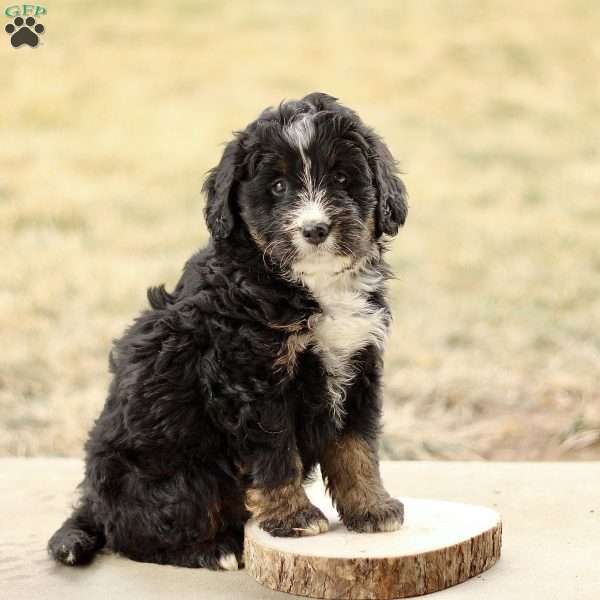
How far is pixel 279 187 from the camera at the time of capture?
13.1 feet

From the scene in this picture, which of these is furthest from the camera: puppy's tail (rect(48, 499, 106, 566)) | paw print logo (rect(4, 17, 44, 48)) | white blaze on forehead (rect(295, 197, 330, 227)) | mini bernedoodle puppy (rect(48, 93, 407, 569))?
paw print logo (rect(4, 17, 44, 48))

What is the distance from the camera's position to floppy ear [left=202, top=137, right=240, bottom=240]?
4055 millimetres

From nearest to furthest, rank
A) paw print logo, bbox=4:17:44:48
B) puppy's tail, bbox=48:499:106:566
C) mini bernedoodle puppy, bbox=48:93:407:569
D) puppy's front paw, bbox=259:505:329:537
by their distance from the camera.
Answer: mini bernedoodle puppy, bbox=48:93:407:569 → puppy's front paw, bbox=259:505:329:537 → puppy's tail, bbox=48:499:106:566 → paw print logo, bbox=4:17:44:48

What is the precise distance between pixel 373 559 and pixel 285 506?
1.36 ft

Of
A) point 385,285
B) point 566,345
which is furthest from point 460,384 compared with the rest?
point 385,285

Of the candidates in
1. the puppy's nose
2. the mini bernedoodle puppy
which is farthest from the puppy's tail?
the puppy's nose

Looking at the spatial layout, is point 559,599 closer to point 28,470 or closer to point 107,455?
point 107,455

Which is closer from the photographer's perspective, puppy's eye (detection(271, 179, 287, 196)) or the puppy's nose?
the puppy's nose

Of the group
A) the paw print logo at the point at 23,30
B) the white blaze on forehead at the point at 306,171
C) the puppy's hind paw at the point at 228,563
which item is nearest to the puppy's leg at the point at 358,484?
the puppy's hind paw at the point at 228,563

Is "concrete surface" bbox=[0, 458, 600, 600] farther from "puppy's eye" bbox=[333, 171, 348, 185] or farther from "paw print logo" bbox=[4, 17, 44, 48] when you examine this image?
"paw print logo" bbox=[4, 17, 44, 48]

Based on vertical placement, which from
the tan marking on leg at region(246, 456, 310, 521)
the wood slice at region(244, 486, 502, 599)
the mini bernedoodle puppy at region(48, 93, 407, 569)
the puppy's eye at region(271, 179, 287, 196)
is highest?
the puppy's eye at region(271, 179, 287, 196)

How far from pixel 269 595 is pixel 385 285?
4.46 ft

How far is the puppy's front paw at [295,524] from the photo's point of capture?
4086 mm

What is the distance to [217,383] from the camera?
4.06m
